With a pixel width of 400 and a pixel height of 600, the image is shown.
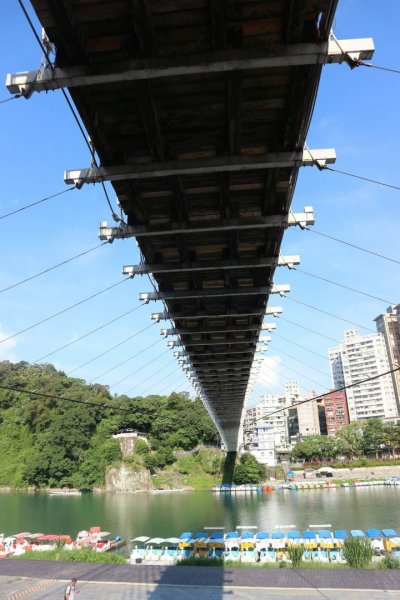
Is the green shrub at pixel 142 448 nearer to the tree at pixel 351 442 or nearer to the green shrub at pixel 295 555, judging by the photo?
the tree at pixel 351 442

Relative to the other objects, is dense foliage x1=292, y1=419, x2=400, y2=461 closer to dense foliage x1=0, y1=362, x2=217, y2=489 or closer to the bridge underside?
dense foliage x1=0, y1=362, x2=217, y2=489

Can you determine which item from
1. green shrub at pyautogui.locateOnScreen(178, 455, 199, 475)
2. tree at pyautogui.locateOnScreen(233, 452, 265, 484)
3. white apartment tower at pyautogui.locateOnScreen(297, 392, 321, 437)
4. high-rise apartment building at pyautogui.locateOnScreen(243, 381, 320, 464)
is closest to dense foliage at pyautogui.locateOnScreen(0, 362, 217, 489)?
green shrub at pyautogui.locateOnScreen(178, 455, 199, 475)

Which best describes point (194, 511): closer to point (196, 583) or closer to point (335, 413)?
point (196, 583)

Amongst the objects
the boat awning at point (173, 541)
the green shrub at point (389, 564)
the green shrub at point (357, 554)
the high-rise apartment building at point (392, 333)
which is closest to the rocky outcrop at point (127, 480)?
the boat awning at point (173, 541)

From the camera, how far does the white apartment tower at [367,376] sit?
340 ft

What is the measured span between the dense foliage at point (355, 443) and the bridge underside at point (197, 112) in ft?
243

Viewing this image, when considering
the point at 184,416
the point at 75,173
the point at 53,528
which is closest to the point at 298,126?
the point at 75,173

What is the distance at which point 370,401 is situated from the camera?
344ft

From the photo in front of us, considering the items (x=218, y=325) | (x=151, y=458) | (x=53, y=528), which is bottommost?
(x=53, y=528)

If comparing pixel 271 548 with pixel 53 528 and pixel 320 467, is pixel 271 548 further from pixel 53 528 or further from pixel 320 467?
pixel 320 467

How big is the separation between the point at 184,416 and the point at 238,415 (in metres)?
37.5

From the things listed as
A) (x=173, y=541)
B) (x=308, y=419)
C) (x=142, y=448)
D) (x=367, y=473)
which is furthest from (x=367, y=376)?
(x=173, y=541)

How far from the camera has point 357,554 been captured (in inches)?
584

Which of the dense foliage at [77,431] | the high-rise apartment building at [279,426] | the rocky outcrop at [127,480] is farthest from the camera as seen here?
the high-rise apartment building at [279,426]
